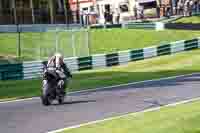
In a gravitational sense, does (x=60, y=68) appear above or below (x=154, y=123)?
above

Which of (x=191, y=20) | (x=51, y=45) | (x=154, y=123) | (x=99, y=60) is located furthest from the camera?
(x=191, y=20)

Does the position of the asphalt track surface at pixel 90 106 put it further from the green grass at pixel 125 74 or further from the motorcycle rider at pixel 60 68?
the green grass at pixel 125 74

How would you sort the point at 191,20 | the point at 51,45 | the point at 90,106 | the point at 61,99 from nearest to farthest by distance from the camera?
the point at 90,106
the point at 61,99
the point at 51,45
the point at 191,20

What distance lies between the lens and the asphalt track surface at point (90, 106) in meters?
13.0

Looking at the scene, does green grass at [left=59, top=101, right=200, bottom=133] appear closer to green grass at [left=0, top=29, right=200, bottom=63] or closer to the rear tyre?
the rear tyre

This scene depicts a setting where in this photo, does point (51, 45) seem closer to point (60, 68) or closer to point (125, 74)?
point (125, 74)

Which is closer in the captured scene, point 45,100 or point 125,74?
point 45,100

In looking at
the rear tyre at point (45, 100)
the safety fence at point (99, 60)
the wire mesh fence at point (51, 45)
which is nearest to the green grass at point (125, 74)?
the safety fence at point (99, 60)

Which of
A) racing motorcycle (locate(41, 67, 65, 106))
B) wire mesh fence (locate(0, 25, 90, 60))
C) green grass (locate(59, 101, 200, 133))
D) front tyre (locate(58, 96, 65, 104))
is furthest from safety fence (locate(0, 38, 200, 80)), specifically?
green grass (locate(59, 101, 200, 133))

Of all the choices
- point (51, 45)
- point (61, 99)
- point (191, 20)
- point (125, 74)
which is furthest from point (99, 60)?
point (191, 20)

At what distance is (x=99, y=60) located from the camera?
32.9 metres

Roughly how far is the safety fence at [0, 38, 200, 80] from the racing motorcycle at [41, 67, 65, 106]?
8513 mm

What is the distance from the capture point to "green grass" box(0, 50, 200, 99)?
21.7 m

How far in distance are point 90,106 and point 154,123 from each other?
13.6ft
